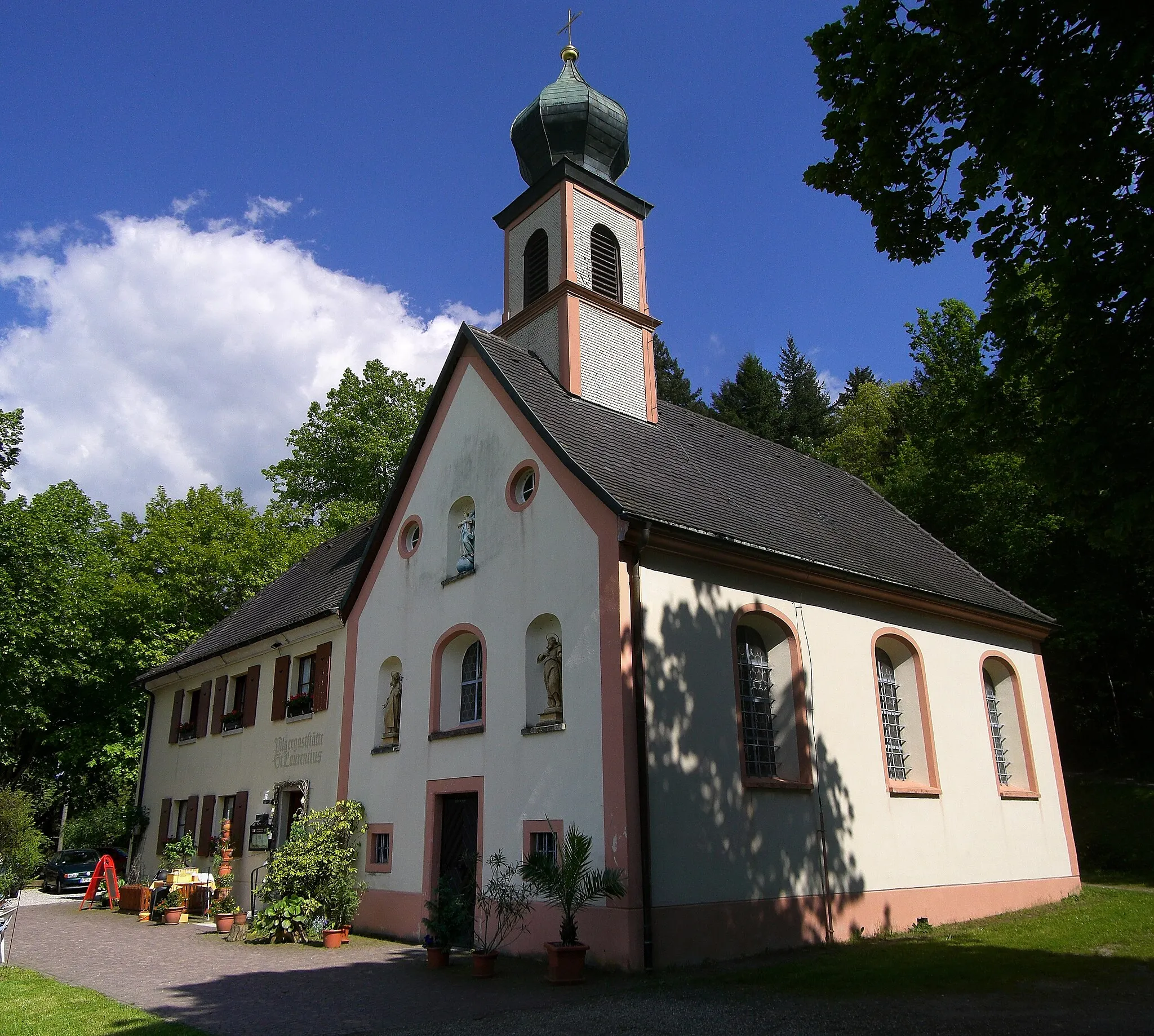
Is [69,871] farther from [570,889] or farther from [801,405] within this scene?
[801,405]

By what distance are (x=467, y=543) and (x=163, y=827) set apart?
43.6ft

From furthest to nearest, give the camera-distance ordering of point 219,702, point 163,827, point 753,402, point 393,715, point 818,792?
point 753,402
point 163,827
point 219,702
point 393,715
point 818,792

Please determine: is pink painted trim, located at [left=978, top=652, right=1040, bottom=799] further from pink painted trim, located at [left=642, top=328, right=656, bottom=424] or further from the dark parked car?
the dark parked car

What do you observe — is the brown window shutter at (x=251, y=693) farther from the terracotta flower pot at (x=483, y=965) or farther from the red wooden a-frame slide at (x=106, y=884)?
the terracotta flower pot at (x=483, y=965)

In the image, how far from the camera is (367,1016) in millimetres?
8727

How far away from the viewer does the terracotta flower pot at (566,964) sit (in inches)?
394

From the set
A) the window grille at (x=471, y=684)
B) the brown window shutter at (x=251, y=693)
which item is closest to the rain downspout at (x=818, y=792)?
the window grille at (x=471, y=684)

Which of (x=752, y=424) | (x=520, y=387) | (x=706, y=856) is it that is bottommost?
(x=706, y=856)

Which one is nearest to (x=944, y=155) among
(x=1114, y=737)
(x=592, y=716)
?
(x=592, y=716)

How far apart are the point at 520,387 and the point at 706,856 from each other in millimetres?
7590

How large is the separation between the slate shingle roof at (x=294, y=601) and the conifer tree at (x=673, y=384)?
28309 mm

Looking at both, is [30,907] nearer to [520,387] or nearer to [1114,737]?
[520,387]

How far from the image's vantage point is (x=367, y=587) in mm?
17453

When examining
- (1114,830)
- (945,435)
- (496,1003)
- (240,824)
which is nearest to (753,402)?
(945,435)
